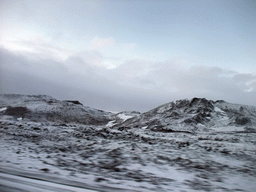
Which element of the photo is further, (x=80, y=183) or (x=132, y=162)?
(x=132, y=162)

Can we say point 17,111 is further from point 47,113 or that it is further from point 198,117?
point 198,117

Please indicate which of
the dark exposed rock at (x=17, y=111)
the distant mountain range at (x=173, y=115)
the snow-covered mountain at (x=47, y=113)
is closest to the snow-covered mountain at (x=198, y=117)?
the distant mountain range at (x=173, y=115)

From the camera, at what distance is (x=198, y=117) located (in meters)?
38.8

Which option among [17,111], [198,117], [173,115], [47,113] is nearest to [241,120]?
[198,117]

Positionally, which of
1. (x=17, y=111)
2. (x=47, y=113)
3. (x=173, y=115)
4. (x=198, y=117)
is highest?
(x=173, y=115)

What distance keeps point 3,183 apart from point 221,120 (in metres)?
42.3

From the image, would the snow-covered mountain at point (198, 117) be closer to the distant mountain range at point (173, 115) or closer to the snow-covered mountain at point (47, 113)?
the distant mountain range at point (173, 115)

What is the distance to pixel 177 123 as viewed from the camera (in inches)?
1421

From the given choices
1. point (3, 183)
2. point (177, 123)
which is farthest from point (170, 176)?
point (177, 123)

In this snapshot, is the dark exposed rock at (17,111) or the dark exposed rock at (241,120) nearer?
the dark exposed rock at (241,120)

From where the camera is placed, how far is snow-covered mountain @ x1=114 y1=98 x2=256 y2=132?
33.8 m

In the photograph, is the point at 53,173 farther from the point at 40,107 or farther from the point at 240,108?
the point at 40,107

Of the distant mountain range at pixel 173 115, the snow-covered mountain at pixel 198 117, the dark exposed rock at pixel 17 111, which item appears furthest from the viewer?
the dark exposed rock at pixel 17 111

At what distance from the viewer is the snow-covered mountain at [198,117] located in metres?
33.8
